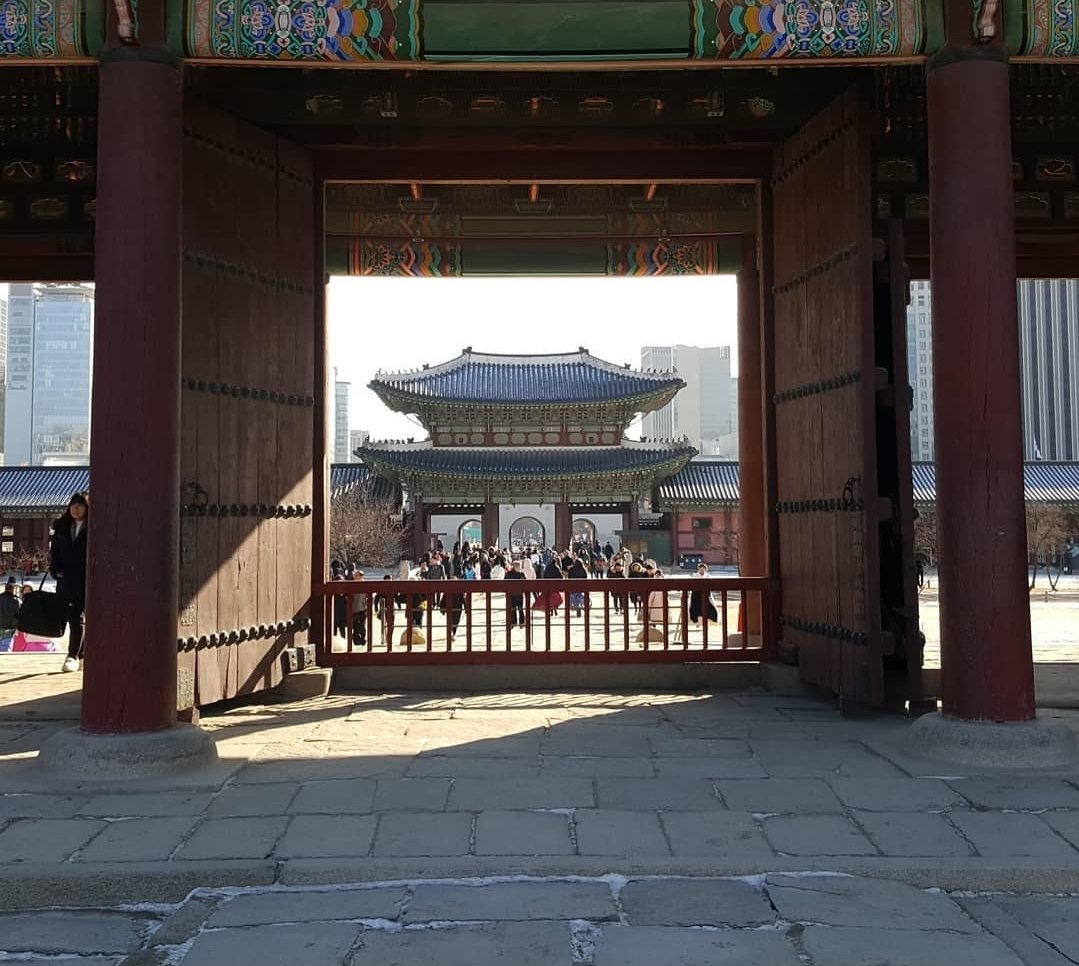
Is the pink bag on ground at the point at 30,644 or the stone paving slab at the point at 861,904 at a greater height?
the stone paving slab at the point at 861,904

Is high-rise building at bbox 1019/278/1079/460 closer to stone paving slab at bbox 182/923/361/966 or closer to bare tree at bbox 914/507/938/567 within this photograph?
bare tree at bbox 914/507/938/567

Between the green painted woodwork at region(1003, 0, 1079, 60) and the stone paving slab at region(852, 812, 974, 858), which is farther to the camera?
the green painted woodwork at region(1003, 0, 1079, 60)

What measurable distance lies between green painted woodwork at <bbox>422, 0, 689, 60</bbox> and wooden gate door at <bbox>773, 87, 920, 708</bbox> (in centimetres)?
141

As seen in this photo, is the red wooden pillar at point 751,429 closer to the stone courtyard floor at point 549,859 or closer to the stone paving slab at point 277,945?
the stone courtyard floor at point 549,859

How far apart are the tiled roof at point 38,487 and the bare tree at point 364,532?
28.1 ft

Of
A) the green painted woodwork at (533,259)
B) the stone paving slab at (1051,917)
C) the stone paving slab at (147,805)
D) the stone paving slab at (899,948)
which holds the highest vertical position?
the green painted woodwork at (533,259)

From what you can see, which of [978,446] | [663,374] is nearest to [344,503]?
[663,374]

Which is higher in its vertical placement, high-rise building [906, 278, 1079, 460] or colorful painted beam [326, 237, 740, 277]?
high-rise building [906, 278, 1079, 460]

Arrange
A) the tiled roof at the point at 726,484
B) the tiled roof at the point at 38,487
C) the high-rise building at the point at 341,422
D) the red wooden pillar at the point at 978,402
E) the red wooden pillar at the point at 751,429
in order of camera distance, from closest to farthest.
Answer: the red wooden pillar at the point at 978,402 < the red wooden pillar at the point at 751,429 < the tiled roof at the point at 38,487 < the tiled roof at the point at 726,484 < the high-rise building at the point at 341,422

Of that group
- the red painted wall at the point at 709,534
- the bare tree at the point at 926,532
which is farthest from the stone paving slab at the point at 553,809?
the red painted wall at the point at 709,534

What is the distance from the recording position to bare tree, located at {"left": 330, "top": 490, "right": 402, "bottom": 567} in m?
30.4

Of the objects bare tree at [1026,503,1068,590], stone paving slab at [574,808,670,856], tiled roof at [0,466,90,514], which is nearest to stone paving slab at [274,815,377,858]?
stone paving slab at [574,808,670,856]

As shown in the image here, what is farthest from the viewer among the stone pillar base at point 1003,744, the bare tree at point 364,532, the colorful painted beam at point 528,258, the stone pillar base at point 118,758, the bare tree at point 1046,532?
the bare tree at point 1046,532

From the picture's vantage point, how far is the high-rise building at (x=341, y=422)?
468 ft
